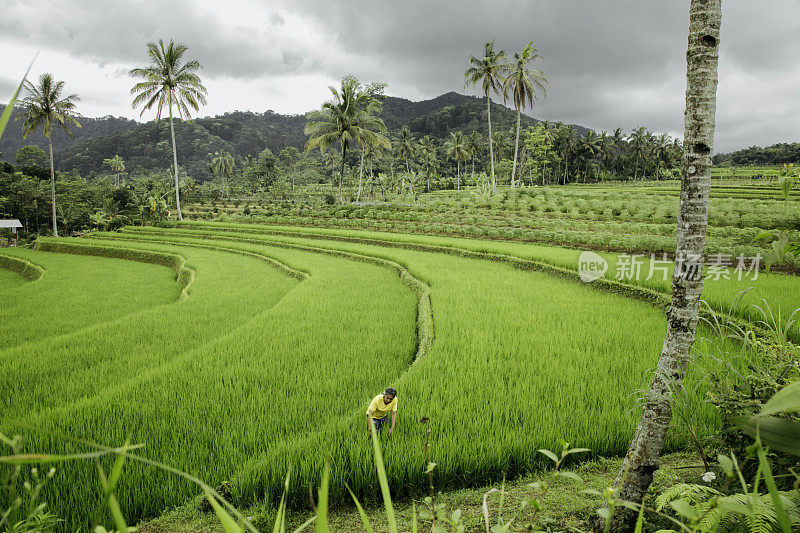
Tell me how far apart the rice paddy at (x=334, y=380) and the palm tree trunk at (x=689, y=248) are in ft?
3.38

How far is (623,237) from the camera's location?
42.0ft

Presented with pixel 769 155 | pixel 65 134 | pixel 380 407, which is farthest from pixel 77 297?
pixel 65 134

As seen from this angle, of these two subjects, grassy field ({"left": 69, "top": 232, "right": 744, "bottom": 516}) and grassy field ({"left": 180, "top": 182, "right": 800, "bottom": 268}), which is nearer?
grassy field ({"left": 69, "top": 232, "right": 744, "bottom": 516})

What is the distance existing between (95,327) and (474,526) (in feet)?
23.7

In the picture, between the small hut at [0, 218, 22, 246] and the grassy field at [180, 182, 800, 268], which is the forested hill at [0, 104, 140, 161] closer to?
the small hut at [0, 218, 22, 246]

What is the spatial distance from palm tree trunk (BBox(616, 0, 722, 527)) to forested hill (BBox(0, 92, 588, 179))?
83769 mm

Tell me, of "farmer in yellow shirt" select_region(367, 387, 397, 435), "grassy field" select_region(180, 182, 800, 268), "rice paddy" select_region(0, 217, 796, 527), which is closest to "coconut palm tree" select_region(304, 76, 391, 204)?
"grassy field" select_region(180, 182, 800, 268)

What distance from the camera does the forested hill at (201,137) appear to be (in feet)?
305

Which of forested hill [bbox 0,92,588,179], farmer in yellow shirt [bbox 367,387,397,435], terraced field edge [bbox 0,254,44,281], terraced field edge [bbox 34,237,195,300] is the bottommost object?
terraced field edge [bbox 0,254,44,281]

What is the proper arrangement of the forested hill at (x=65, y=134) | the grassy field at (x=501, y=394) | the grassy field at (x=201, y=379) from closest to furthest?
the grassy field at (x=501, y=394)
the grassy field at (x=201, y=379)
the forested hill at (x=65, y=134)

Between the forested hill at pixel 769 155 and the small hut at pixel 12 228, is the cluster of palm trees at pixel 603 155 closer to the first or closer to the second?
the forested hill at pixel 769 155

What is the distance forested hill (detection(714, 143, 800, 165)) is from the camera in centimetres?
4967

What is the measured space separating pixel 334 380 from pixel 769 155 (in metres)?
74.1

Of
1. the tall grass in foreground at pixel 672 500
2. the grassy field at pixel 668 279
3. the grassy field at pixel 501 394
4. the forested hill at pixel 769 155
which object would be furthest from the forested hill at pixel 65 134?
the forested hill at pixel 769 155
